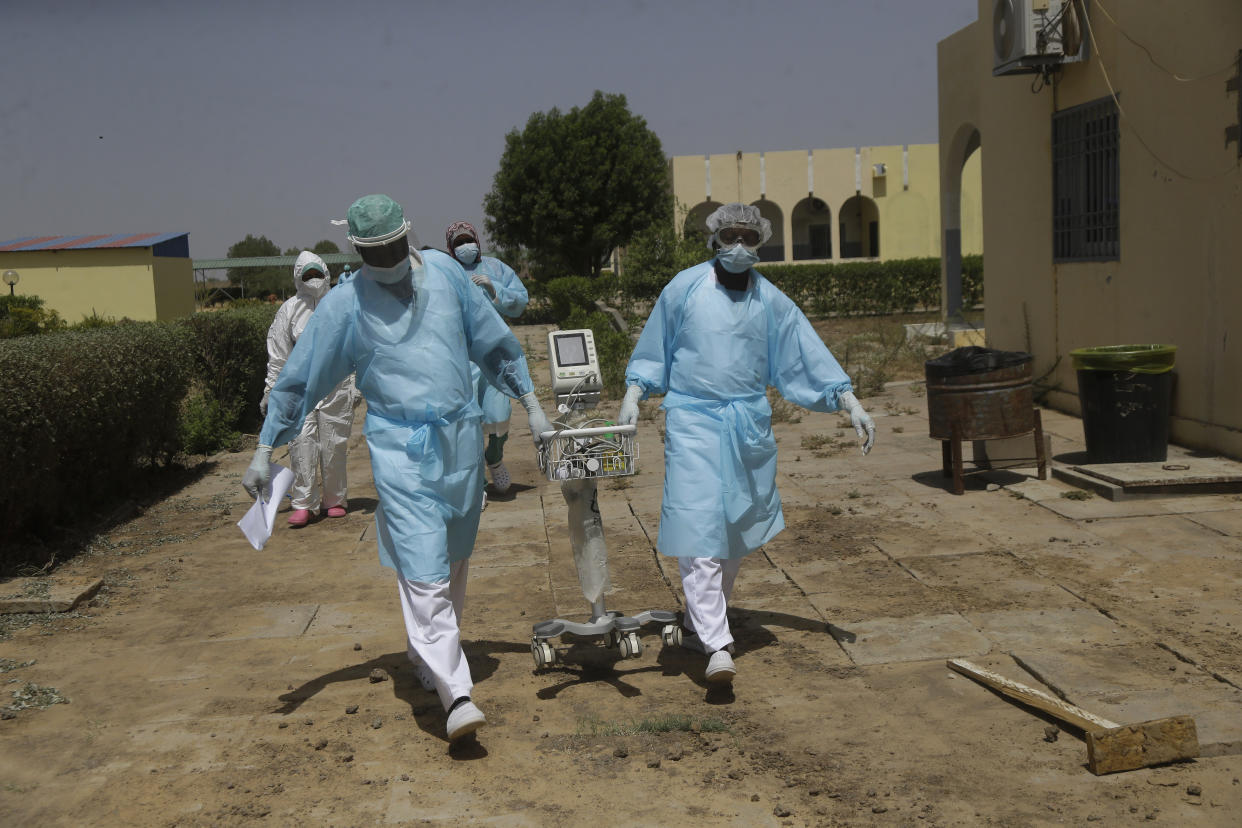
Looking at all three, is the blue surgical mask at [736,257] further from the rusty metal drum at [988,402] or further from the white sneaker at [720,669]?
the rusty metal drum at [988,402]

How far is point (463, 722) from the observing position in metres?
4.13

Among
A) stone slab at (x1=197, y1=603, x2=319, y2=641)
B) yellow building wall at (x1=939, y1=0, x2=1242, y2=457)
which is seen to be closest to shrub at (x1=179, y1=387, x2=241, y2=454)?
stone slab at (x1=197, y1=603, x2=319, y2=641)

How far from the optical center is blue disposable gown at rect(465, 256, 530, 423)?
28.1 ft

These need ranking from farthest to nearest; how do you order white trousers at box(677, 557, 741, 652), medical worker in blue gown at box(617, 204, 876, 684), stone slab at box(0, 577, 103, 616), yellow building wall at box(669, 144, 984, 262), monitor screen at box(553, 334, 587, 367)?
yellow building wall at box(669, 144, 984, 262), stone slab at box(0, 577, 103, 616), monitor screen at box(553, 334, 587, 367), medical worker in blue gown at box(617, 204, 876, 684), white trousers at box(677, 557, 741, 652)

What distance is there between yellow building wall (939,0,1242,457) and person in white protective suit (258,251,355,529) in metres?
6.16

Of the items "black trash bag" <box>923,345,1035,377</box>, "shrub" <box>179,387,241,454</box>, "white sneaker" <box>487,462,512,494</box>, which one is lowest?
"white sneaker" <box>487,462,512,494</box>

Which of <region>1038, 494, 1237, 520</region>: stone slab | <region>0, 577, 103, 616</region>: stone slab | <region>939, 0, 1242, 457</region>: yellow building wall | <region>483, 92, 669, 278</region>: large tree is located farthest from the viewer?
<region>483, 92, 669, 278</region>: large tree

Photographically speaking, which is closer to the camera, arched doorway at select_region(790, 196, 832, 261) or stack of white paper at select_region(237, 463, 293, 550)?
stack of white paper at select_region(237, 463, 293, 550)

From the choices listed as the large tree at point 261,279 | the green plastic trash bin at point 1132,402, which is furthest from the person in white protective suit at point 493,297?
the large tree at point 261,279

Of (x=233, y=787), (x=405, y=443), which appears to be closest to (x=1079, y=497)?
(x=405, y=443)

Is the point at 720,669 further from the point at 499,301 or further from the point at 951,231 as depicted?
the point at 951,231

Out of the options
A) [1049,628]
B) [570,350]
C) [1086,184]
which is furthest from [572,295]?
[1049,628]

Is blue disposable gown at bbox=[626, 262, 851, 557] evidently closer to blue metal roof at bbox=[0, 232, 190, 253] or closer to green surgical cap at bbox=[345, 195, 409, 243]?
green surgical cap at bbox=[345, 195, 409, 243]

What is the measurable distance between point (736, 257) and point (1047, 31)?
6.72m
